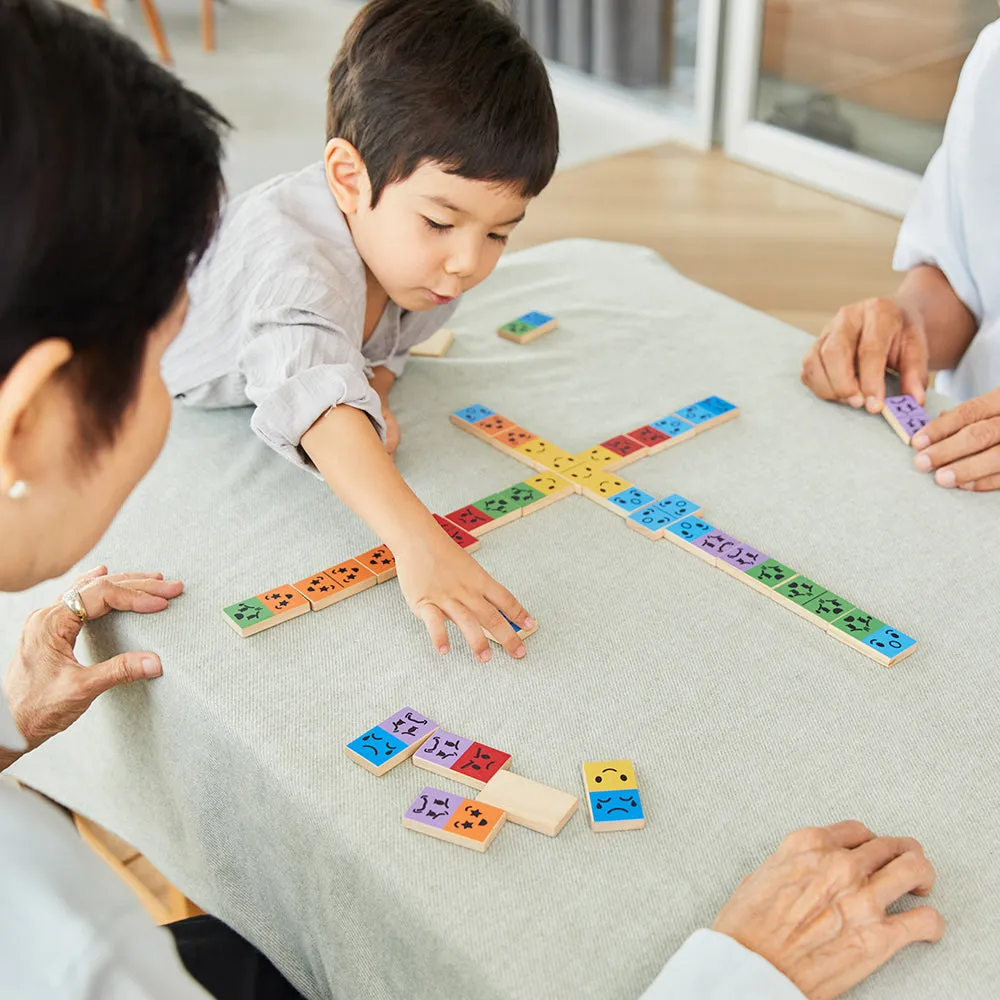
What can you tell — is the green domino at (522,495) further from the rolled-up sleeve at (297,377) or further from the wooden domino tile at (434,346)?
the wooden domino tile at (434,346)

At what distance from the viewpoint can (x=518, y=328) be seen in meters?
1.63

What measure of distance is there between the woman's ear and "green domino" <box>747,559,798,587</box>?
2.38 feet

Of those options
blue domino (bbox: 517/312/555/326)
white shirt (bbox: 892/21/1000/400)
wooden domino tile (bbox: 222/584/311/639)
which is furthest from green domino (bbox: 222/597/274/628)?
white shirt (bbox: 892/21/1000/400)

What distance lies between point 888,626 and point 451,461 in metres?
0.55

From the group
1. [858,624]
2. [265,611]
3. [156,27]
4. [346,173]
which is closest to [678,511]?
[858,624]

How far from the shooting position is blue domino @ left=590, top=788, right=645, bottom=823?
851 mm

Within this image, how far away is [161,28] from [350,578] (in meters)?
4.90

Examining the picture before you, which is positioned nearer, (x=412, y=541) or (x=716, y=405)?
(x=412, y=541)

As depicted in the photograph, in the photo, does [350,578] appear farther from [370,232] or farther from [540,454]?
[370,232]

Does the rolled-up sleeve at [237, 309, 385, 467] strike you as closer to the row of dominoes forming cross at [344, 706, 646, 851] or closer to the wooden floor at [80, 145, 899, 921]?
the row of dominoes forming cross at [344, 706, 646, 851]

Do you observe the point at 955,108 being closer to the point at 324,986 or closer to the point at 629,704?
the point at 629,704

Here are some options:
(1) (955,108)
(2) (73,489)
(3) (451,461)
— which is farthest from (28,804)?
(1) (955,108)

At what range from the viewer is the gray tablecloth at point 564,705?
805 millimetres

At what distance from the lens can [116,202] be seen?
0.58 metres
